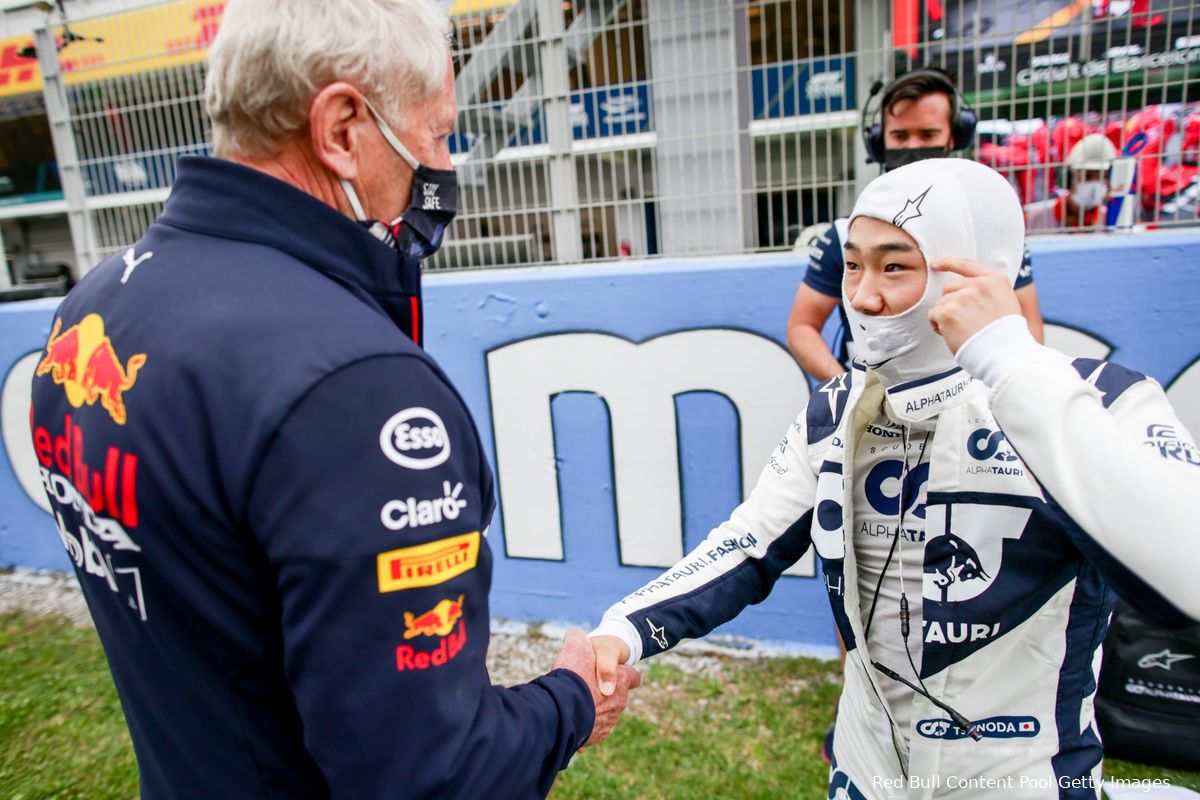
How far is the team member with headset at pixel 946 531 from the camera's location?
1291mm

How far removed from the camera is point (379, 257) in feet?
4.13

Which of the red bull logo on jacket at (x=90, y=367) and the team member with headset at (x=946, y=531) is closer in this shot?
the red bull logo on jacket at (x=90, y=367)

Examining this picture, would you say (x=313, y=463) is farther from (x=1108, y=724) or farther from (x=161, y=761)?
(x=1108, y=724)

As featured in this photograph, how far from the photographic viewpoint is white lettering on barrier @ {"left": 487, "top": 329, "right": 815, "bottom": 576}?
3793 millimetres

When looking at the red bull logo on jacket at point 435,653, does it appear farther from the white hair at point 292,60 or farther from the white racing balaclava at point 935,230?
the white racing balaclava at point 935,230

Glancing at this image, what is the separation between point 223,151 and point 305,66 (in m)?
0.22

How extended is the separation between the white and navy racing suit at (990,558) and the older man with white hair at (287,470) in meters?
0.69

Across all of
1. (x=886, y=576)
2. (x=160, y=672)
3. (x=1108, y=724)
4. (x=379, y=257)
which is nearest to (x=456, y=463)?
(x=379, y=257)

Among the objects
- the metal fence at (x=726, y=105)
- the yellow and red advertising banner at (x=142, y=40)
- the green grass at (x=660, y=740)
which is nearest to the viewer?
the green grass at (x=660, y=740)

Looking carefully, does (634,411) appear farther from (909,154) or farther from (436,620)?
(436,620)

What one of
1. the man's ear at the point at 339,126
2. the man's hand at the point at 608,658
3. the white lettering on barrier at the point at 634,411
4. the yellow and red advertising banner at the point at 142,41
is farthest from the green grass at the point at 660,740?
the yellow and red advertising banner at the point at 142,41

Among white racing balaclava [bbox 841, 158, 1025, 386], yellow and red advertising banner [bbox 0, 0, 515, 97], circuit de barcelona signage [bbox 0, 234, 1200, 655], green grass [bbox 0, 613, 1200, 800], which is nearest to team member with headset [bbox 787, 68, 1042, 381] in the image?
circuit de barcelona signage [bbox 0, 234, 1200, 655]

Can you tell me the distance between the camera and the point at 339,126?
1255 mm

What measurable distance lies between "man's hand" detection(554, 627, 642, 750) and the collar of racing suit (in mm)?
759
